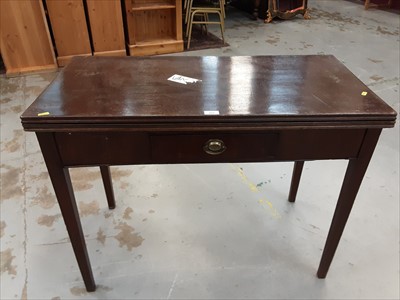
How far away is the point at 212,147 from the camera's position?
2.95 feet

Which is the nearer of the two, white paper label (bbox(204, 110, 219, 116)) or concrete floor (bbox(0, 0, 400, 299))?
white paper label (bbox(204, 110, 219, 116))

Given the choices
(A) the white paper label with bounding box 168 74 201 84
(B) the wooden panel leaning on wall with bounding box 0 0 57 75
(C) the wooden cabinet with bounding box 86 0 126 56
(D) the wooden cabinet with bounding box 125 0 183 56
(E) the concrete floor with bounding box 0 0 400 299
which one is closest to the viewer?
(A) the white paper label with bounding box 168 74 201 84

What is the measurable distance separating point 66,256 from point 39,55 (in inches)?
96.7

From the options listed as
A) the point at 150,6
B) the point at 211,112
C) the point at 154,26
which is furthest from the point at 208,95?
the point at 154,26

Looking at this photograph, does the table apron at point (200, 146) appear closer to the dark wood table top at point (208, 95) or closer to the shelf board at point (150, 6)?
the dark wood table top at point (208, 95)

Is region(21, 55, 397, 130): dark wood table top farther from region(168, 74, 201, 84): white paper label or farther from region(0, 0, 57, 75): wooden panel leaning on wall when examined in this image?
region(0, 0, 57, 75): wooden panel leaning on wall

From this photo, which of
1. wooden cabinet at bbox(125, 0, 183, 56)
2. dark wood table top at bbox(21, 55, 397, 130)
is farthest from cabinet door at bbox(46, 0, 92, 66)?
dark wood table top at bbox(21, 55, 397, 130)

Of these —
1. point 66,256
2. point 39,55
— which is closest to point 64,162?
point 66,256

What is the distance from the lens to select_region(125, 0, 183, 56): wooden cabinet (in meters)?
3.30

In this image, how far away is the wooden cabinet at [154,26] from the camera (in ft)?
10.8

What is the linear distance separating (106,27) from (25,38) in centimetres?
76

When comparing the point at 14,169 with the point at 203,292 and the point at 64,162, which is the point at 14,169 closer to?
the point at 64,162

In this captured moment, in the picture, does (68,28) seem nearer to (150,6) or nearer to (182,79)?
(150,6)

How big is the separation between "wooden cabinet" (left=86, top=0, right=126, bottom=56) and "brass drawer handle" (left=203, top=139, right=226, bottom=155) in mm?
2788
